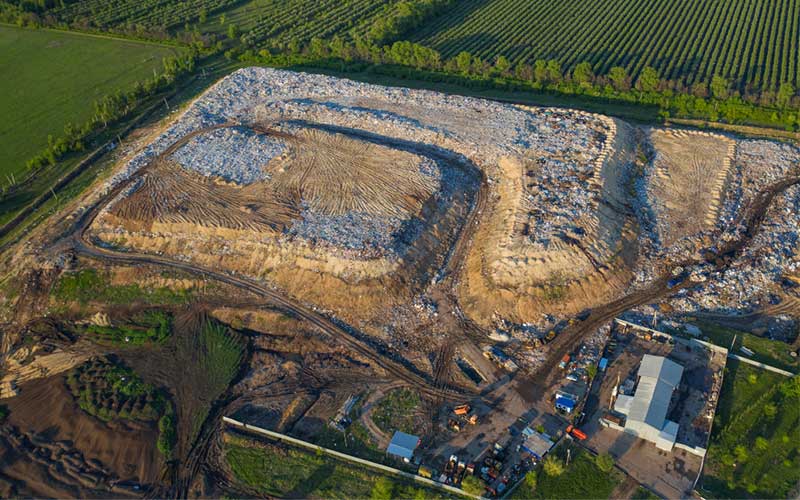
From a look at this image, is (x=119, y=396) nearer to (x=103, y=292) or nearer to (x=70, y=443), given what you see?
(x=70, y=443)

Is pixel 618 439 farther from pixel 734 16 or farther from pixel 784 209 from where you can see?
pixel 734 16

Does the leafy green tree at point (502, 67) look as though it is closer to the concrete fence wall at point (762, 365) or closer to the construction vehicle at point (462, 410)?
the concrete fence wall at point (762, 365)

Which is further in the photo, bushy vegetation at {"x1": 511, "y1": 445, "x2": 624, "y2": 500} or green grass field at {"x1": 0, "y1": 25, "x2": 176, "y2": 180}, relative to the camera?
green grass field at {"x1": 0, "y1": 25, "x2": 176, "y2": 180}

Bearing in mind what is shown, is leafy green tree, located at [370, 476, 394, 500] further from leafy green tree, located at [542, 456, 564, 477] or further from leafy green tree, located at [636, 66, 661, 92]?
leafy green tree, located at [636, 66, 661, 92]

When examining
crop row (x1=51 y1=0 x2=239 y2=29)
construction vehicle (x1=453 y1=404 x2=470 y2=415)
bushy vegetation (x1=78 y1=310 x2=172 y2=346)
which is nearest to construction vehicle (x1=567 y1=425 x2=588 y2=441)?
construction vehicle (x1=453 y1=404 x2=470 y2=415)

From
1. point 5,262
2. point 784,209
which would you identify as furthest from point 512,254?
point 5,262

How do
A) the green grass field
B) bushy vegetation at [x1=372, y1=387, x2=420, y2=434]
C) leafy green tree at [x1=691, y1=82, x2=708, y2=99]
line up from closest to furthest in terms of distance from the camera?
1. bushy vegetation at [x1=372, y1=387, x2=420, y2=434]
2. the green grass field
3. leafy green tree at [x1=691, y1=82, x2=708, y2=99]

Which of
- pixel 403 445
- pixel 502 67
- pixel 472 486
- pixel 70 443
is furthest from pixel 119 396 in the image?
pixel 502 67
